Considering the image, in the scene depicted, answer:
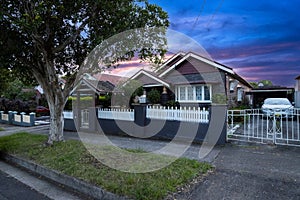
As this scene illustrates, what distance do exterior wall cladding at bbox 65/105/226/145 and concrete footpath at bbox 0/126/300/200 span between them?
90 cm

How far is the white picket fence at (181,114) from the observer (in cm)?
719

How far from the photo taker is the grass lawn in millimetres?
3453

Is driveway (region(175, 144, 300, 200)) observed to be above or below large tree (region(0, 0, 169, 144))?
below

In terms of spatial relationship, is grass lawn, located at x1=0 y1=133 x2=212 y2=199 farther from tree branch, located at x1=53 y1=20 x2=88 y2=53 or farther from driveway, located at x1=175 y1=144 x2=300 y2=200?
tree branch, located at x1=53 y1=20 x2=88 y2=53

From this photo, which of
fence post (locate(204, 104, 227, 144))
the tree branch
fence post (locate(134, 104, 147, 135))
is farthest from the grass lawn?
the tree branch

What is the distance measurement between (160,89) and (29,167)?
12.1 meters

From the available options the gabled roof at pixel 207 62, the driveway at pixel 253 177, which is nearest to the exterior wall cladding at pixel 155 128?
the driveway at pixel 253 177

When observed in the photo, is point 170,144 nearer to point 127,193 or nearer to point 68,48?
point 127,193

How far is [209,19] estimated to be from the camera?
9719 millimetres

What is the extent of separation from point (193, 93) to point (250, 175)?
37.0 feet

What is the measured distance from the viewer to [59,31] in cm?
710

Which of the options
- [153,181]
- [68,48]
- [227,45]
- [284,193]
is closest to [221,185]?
[284,193]

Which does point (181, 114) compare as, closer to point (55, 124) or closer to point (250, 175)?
point (250, 175)

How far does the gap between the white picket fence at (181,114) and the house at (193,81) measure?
6127 mm
